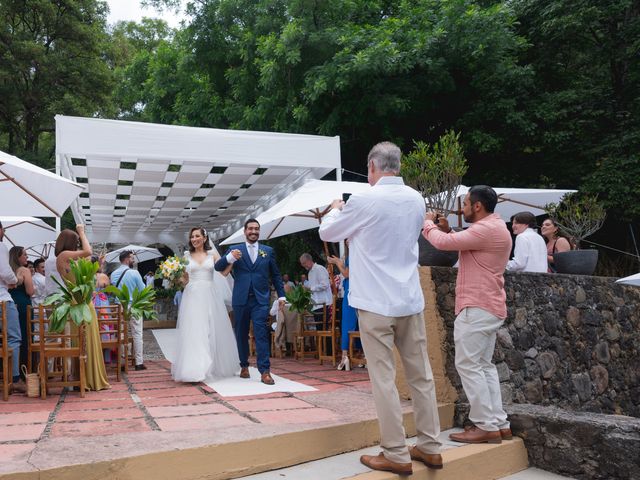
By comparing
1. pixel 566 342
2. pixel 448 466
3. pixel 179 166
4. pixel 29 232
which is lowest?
pixel 448 466

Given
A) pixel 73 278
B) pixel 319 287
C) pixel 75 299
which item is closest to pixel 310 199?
pixel 319 287

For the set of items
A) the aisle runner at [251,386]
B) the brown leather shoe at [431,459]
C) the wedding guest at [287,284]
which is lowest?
the brown leather shoe at [431,459]

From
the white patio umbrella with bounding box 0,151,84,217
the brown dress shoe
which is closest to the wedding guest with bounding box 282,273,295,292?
the white patio umbrella with bounding box 0,151,84,217

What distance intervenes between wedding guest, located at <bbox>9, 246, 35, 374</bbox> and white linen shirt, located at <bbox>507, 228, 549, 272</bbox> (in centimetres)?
496

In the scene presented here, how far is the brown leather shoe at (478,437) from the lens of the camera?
390 cm

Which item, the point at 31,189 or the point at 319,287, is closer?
the point at 31,189

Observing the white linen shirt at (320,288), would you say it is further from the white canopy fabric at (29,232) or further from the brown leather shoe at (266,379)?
the white canopy fabric at (29,232)

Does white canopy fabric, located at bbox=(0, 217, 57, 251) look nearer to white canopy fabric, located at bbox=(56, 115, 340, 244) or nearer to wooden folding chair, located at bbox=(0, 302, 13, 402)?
white canopy fabric, located at bbox=(56, 115, 340, 244)

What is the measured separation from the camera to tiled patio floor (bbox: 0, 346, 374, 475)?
310cm

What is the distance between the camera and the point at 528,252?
19.8 feet

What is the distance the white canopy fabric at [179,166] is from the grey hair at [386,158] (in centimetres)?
582

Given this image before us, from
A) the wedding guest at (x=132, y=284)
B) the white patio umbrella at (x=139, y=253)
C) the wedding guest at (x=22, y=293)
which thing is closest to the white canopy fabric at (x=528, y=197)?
the wedding guest at (x=132, y=284)

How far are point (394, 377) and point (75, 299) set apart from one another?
11.5ft

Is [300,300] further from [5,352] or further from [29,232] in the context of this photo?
[29,232]
